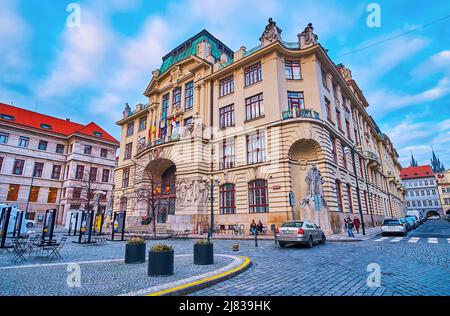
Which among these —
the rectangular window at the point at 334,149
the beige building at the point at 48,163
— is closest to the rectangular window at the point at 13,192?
the beige building at the point at 48,163

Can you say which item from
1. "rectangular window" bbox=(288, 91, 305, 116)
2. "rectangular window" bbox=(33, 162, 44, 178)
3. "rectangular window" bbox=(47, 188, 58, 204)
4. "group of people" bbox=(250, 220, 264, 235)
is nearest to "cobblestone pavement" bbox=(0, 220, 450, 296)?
"group of people" bbox=(250, 220, 264, 235)

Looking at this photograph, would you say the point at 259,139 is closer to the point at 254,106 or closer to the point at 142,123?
the point at 254,106

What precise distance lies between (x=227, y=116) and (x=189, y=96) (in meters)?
7.57

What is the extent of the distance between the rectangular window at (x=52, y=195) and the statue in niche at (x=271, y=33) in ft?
155

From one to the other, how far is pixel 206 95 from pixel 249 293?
28969mm

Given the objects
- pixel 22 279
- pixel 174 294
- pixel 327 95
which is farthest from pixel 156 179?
pixel 174 294

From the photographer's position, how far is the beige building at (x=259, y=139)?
2344cm

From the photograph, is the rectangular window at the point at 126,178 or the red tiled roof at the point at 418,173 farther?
the red tiled roof at the point at 418,173

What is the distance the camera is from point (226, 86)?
30891mm

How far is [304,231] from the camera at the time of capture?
45.2ft

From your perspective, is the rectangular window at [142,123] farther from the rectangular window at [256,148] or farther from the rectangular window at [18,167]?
the rectangular window at [18,167]

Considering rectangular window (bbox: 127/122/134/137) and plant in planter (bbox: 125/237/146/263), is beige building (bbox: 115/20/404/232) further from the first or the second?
plant in planter (bbox: 125/237/146/263)

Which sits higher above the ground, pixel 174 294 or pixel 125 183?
pixel 125 183
